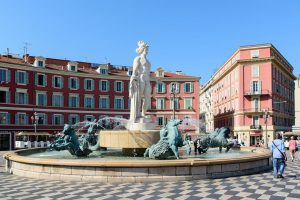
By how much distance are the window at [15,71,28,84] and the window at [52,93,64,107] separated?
Result: 16.3ft

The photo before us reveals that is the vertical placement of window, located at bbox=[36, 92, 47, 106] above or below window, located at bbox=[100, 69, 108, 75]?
below

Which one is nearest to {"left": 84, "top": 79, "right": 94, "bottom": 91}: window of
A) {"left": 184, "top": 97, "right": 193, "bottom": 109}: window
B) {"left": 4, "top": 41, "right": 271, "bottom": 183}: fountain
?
{"left": 184, "top": 97, "right": 193, "bottom": 109}: window

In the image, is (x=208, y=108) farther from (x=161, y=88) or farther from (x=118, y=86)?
(x=118, y=86)

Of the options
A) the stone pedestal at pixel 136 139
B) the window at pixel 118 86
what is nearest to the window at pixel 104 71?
the window at pixel 118 86

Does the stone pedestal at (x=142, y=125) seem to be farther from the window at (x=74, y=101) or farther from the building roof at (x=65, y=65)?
the window at (x=74, y=101)

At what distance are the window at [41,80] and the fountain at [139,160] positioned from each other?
114 feet

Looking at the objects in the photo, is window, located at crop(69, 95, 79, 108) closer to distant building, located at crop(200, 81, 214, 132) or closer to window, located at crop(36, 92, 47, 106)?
window, located at crop(36, 92, 47, 106)

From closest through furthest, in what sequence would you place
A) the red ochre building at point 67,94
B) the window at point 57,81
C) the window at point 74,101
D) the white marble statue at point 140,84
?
the white marble statue at point 140,84 < the red ochre building at point 67,94 < the window at point 57,81 < the window at point 74,101

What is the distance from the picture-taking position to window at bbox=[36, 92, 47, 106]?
50.7 m

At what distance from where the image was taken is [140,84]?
57.6ft

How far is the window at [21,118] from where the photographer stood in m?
48.2

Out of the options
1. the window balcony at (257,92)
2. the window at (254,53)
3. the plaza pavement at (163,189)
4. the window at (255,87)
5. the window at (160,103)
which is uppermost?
the window at (254,53)

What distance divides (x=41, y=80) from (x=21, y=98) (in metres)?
3.98

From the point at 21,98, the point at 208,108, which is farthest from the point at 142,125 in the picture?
the point at 208,108
